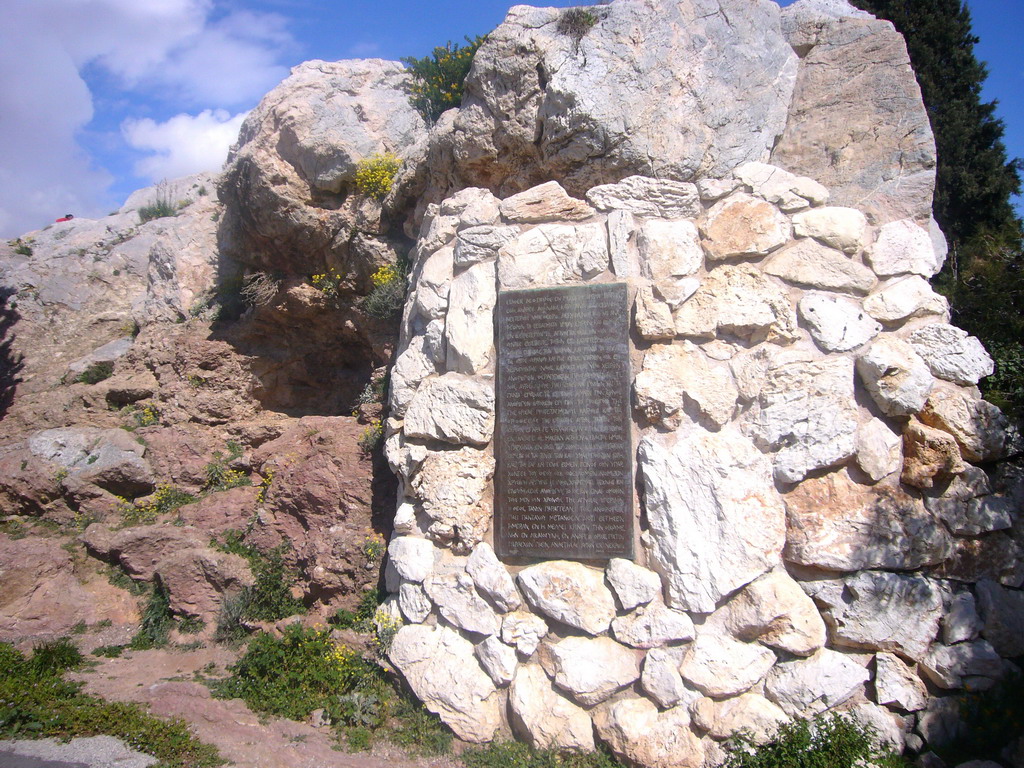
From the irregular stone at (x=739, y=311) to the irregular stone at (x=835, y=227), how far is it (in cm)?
60

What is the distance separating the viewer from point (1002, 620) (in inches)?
172

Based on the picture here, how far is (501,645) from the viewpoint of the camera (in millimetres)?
4645

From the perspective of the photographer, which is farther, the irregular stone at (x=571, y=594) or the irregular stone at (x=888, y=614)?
the irregular stone at (x=571, y=594)

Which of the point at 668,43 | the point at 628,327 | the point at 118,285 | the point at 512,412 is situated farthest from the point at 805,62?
the point at 118,285

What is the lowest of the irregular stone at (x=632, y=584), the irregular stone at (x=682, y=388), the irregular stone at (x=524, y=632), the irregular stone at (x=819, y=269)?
the irregular stone at (x=524, y=632)

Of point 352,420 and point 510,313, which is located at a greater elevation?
point 510,313

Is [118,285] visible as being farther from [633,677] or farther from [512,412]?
[633,677]

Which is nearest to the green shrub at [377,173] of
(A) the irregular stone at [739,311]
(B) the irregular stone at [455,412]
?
(B) the irregular stone at [455,412]

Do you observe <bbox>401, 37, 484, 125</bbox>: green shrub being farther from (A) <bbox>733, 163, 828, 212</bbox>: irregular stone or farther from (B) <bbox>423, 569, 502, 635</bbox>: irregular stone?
(B) <bbox>423, 569, 502, 635</bbox>: irregular stone

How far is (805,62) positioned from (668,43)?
146cm

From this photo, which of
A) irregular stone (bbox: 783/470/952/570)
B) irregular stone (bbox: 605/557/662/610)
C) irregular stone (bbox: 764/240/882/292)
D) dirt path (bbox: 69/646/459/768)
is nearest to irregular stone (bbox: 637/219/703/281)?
irregular stone (bbox: 764/240/882/292)

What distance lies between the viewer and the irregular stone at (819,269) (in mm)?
5039

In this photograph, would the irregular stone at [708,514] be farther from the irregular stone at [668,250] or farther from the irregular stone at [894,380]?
the irregular stone at [668,250]

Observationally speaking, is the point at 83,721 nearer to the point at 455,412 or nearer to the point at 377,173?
the point at 455,412
